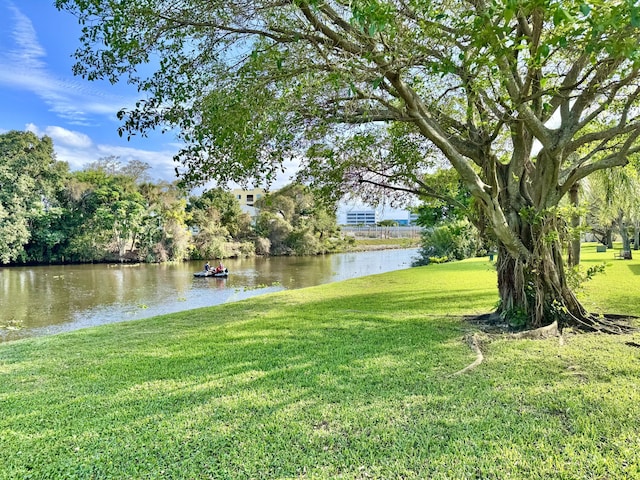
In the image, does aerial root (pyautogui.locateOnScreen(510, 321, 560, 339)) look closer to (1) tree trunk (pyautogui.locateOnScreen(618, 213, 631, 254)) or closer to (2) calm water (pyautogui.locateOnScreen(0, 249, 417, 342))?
(2) calm water (pyautogui.locateOnScreen(0, 249, 417, 342))

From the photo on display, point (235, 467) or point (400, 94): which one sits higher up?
point (400, 94)

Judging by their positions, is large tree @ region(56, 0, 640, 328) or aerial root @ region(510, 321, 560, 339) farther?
aerial root @ region(510, 321, 560, 339)

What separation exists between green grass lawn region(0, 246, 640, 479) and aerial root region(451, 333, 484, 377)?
0.09 metres

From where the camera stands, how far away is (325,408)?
10.5 feet

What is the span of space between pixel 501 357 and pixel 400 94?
10.6ft

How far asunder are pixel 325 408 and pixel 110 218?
117ft

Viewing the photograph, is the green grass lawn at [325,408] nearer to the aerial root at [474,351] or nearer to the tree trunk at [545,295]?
the aerial root at [474,351]

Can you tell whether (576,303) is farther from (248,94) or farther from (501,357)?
(248,94)

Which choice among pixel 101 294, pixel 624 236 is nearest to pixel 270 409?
pixel 101 294

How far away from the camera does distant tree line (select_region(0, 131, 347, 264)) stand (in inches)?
1211

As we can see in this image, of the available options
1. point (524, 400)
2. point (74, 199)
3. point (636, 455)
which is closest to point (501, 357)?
point (524, 400)

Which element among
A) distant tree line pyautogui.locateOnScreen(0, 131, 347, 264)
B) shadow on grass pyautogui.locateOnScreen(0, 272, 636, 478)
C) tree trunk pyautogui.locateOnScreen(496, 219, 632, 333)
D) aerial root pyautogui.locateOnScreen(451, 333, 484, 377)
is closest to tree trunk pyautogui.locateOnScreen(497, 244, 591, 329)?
Answer: tree trunk pyautogui.locateOnScreen(496, 219, 632, 333)

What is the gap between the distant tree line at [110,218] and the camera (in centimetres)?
3077

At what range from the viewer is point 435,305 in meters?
9.00
